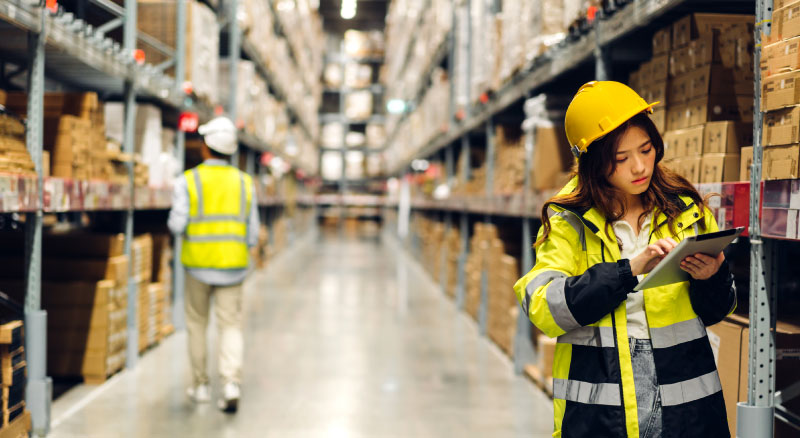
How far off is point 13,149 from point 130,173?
6.24 ft

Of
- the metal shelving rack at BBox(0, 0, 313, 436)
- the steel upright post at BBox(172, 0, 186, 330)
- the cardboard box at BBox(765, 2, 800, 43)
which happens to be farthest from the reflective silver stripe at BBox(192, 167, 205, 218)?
the cardboard box at BBox(765, 2, 800, 43)

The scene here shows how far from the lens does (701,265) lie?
1497 millimetres

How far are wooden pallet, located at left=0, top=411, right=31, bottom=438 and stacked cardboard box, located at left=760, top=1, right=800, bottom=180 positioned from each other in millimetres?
3180

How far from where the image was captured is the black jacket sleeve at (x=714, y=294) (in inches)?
61.8

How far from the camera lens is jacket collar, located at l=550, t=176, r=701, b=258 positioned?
5.26 ft

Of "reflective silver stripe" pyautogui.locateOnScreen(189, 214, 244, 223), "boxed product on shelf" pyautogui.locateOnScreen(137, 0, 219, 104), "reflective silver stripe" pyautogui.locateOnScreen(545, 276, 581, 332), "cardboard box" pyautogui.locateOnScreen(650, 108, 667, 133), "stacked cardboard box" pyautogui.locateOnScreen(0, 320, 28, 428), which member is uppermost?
"boxed product on shelf" pyautogui.locateOnScreen(137, 0, 219, 104)

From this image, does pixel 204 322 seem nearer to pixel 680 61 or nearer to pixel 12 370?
pixel 12 370

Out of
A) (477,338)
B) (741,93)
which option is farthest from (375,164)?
(741,93)

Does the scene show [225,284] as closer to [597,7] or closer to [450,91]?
[597,7]

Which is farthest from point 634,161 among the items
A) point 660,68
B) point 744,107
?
point 660,68

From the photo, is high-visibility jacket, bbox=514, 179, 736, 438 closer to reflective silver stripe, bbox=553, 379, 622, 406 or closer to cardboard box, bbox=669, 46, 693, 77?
reflective silver stripe, bbox=553, 379, 622, 406

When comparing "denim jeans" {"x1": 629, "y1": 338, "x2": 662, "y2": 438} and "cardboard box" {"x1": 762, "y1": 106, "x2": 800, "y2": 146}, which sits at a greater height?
"cardboard box" {"x1": 762, "y1": 106, "x2": 800, "y2": 146}

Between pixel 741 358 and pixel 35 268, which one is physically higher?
pixel 35 268

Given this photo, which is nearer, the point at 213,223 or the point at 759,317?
the point at 759,317
